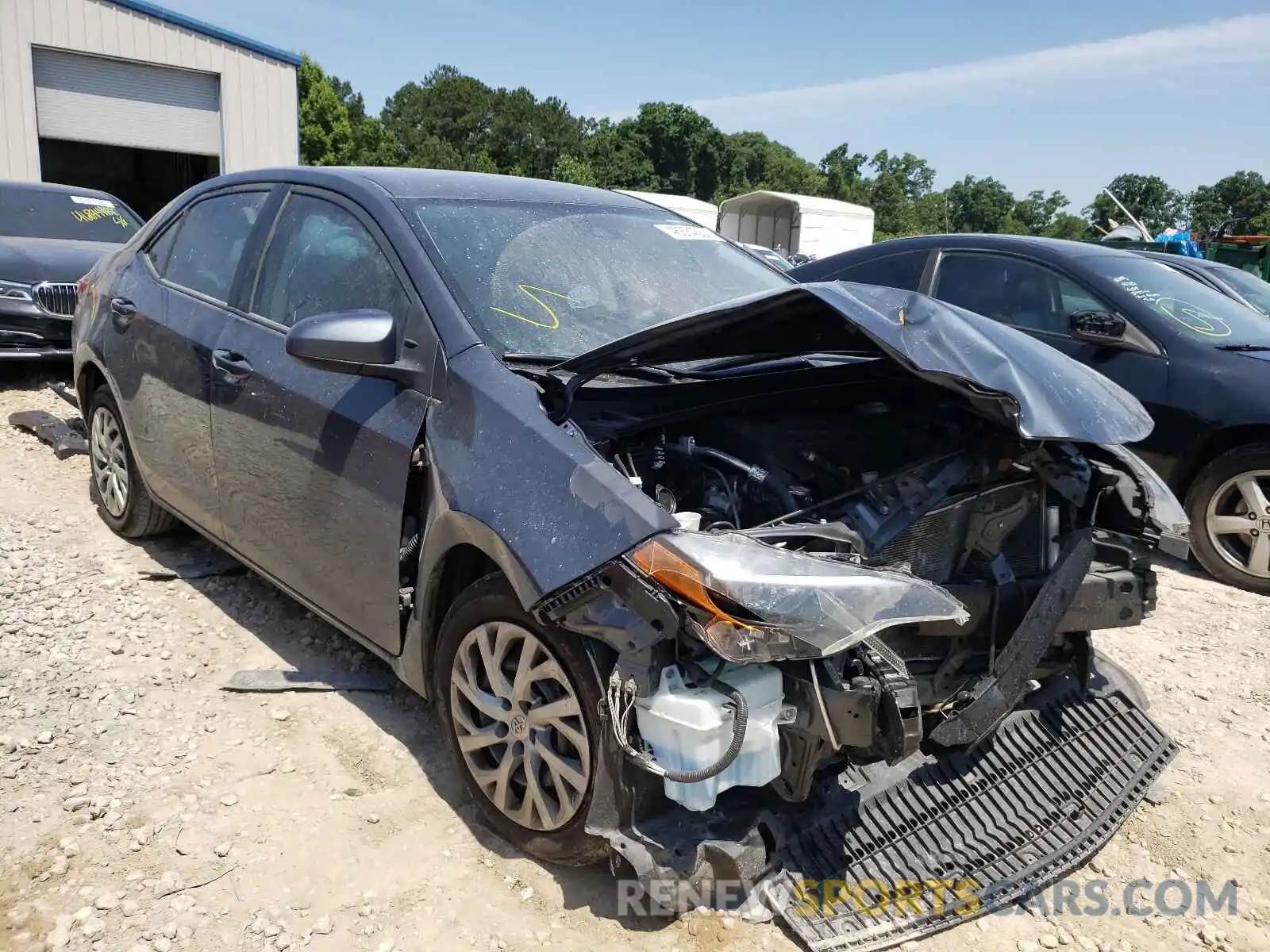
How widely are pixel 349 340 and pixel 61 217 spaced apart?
814cm

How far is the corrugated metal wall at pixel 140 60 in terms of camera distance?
596 inches

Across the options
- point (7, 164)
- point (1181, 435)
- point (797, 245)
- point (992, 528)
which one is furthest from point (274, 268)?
point (797, 245)

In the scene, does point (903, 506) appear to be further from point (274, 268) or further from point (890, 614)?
point (274, 268)

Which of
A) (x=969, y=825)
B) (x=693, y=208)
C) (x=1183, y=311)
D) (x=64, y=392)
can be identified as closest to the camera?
(x=969, y=825)

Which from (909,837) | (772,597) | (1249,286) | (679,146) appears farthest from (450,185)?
(679,146)

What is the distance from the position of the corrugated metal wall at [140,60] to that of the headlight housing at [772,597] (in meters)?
17.3

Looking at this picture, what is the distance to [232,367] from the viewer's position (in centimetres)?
347

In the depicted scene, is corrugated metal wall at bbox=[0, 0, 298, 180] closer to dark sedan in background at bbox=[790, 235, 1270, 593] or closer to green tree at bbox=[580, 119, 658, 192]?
dark sedan in background at bbox=[790, 235, 1270, 593]

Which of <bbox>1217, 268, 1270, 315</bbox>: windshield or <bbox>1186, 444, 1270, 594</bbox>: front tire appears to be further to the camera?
<bbox>1217, 268, 1270, 315</bbox>: windshield

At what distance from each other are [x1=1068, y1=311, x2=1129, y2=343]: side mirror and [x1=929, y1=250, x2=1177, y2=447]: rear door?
0.22ft

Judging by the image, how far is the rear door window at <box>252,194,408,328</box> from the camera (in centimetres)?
306

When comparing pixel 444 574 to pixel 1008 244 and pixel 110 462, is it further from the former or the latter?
pixel 1008 244

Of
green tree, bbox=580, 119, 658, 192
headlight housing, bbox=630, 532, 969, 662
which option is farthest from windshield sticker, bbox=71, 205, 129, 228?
green tree, bbox=580, 119, 658, 192

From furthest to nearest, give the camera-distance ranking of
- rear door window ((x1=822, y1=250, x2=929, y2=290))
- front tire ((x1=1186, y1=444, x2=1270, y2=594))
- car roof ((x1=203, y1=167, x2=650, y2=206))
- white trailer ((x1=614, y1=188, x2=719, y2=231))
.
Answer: white trailer ((x1=614, y1=188, x2=719, y2=231)) → rear door window ((x1=822, y1=250, x2=929, y2=290)) → front tire ((x1=1186, y1=444, x2=1270, y2=594)) → car roof ((x1=203, y1=167, x2=650, y2=206))
